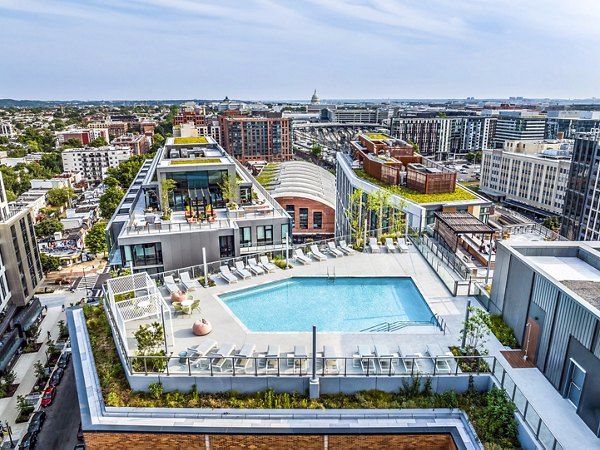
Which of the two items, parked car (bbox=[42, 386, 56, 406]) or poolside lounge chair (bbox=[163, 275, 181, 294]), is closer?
poolside lounge chair (bbox=[163, 275, 181, 294])

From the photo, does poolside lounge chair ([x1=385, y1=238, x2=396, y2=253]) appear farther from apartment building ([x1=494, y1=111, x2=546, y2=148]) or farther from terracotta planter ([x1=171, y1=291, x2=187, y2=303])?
apartment building ([x1=494, y1=111, x2=546, y2=148])

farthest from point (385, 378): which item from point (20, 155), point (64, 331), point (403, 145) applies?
point (20, 155)

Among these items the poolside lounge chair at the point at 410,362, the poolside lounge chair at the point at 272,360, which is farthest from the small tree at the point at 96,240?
the poolside lounge chair at the point at 410,362

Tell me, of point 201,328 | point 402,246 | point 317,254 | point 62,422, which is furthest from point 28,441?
point 402,246

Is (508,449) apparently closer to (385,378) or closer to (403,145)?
(385,378)

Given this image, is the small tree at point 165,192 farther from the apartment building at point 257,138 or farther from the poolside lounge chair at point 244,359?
the apartment building at point 257,138

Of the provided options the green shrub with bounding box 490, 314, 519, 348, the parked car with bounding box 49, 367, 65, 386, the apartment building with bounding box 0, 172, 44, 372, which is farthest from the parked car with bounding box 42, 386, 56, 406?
the green shrub with bounding box 490, 314, 519, 348

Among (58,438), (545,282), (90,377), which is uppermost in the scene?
(545,282)
